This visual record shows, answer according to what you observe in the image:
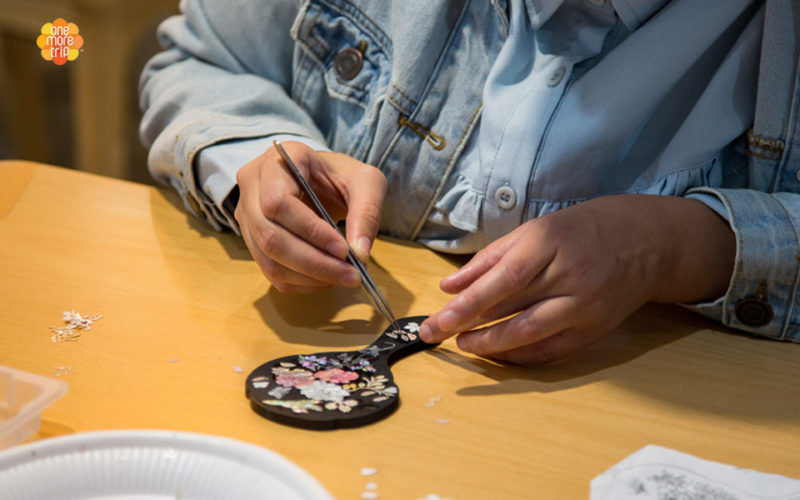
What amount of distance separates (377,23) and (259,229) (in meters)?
0.31

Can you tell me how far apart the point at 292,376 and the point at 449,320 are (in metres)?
0.14

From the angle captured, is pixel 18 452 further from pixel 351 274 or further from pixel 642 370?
pixel 642 370

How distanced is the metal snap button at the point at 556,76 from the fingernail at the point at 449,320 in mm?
278

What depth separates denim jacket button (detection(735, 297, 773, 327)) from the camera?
0.71 meters

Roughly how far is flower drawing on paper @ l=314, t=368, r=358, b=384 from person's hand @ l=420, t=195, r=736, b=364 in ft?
0.27

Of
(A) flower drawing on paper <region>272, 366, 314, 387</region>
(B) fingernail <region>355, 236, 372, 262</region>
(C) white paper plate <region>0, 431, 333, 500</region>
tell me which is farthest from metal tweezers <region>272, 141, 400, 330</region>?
(C) white paper plate <region>0, 431, 333, 500</region>

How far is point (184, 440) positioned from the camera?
479 mm

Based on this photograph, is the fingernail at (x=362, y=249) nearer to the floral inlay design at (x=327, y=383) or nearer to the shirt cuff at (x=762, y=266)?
the floral inlay design at (x=327, y=383)

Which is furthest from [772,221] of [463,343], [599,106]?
[463,343]

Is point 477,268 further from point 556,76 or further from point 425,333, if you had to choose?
point 556,76

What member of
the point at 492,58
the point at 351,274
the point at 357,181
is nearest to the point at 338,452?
the point at 351,274

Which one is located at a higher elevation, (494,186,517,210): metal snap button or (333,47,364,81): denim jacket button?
(333,47,364,81): denim jacket button

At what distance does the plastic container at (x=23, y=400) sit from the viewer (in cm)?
49

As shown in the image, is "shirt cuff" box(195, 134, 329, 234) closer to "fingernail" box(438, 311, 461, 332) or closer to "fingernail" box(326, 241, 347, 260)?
"fingernail" box(326, 241, 347, 260)
